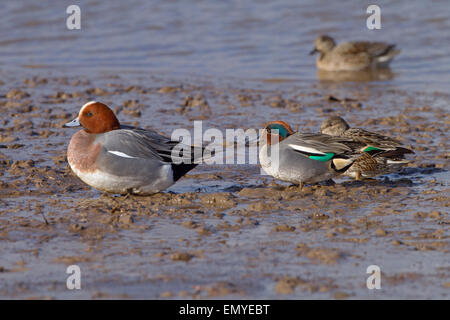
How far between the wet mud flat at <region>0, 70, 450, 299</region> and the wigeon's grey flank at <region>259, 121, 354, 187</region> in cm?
13

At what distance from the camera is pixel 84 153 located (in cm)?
572

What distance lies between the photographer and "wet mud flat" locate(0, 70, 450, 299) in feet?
13.6

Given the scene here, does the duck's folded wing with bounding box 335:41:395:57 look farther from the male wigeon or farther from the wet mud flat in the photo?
the male wigeon

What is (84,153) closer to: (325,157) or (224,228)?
(224,228)

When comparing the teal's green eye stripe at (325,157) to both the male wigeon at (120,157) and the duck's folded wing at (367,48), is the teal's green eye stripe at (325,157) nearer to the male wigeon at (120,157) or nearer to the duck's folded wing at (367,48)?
the male wigeon at (120,157)

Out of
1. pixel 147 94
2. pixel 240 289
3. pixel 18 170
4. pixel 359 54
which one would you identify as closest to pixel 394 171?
pixel 240 289

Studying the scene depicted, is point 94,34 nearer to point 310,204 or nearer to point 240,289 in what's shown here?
point 310,204

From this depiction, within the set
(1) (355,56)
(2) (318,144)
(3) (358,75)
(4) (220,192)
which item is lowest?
(4) (220,192)

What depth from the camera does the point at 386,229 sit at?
504 centimetres

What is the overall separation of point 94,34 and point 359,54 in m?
5.45

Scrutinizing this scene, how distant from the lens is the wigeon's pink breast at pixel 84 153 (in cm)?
568

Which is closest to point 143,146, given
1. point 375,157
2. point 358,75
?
point 375,157

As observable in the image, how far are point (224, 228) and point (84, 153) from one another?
136cm

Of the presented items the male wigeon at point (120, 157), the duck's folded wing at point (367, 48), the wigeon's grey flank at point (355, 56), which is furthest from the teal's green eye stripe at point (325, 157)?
the duck's folded wing at point (367, 48)
